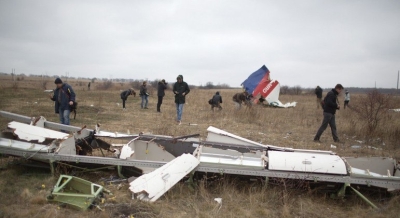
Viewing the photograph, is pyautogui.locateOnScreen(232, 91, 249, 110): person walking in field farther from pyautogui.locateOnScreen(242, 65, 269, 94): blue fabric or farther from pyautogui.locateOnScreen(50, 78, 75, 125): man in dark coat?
pyautogui.locateOnScreen(50, 78, 75, 125): man in dark coat

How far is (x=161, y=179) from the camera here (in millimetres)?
4008

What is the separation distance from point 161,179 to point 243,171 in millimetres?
1201

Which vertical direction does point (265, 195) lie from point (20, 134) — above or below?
below

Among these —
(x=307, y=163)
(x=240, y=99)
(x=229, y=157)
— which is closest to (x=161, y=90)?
(x=240, y=99)

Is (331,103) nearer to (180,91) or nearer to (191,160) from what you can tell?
(180,91)

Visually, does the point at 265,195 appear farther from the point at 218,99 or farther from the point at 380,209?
the point at 218,99

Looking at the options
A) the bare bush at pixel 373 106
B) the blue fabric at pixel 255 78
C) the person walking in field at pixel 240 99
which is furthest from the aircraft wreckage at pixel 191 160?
the blue fabric at pixel 255 78

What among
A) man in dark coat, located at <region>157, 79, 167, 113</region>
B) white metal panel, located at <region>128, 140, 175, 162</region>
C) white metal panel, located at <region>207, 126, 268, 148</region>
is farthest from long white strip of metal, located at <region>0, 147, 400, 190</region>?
man in dark coat, located at <region>157, 79, 167, 113</region>

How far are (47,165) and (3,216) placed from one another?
146 cm

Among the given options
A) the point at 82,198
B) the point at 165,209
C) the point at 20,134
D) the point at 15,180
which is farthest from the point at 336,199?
the point at 20,134

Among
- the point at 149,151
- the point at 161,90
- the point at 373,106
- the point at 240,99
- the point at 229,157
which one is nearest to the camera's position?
the point at 229,157

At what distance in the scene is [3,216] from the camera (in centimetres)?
340

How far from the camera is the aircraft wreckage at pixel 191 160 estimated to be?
13.2 feet

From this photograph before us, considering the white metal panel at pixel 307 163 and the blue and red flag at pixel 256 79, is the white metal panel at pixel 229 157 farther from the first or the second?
the blue and red flag at pixel 256 79
